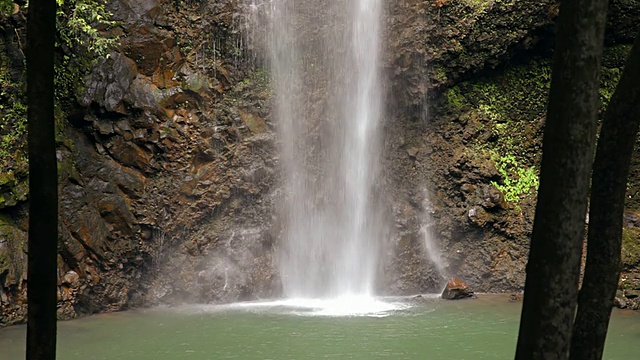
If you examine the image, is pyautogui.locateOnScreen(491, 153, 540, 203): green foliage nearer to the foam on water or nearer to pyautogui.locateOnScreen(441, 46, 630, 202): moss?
pyautogui.locateOnScreen(441, 46, 630, 202): moss

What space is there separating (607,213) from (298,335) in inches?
267

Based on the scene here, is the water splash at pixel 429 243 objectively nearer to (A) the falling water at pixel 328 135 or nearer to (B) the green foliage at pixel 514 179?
(A) the falling water at pixel 328 135

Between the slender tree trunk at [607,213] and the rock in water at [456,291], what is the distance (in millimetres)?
9317

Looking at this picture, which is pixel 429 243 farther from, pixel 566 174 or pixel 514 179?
pixel 566 174

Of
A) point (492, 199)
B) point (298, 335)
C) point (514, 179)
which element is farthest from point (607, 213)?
point (514, 179)

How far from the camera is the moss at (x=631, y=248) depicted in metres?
14.4

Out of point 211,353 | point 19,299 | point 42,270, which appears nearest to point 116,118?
point 19,299

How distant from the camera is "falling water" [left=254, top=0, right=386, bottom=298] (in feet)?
54.0

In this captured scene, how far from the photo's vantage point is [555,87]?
4.24 m

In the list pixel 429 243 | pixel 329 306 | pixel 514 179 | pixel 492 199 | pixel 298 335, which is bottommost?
pixel 329 306

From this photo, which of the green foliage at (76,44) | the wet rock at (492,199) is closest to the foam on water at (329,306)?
the wet rock at (492,199)

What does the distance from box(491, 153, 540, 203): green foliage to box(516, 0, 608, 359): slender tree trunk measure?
12385 mm

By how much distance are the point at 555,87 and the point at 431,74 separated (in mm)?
12979

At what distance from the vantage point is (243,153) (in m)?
16.1
